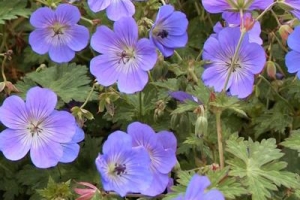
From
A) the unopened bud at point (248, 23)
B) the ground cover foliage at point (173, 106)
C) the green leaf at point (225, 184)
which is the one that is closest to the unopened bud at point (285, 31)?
the ground cover foliage at point (173, 106)

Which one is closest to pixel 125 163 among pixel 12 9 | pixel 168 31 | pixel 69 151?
pixel 69 151

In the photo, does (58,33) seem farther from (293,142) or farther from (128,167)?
(293,142)

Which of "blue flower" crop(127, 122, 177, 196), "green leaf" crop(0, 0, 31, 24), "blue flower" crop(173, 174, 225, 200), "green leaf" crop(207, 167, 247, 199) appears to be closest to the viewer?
"blue flower" crop(173, 174, 225, 200)

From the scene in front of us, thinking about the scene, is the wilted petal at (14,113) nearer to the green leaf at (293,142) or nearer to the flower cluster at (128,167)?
the flower cluster at (128,167)

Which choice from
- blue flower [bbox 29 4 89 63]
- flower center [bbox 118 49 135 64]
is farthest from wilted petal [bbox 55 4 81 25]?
flower center [bbox 118 49 135 64]

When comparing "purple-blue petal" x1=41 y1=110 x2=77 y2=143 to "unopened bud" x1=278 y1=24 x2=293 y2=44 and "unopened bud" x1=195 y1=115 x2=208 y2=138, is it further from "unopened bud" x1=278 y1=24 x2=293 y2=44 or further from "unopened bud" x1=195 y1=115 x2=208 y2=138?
"unopened bud" x1=278 y1=24 x2=293 y2=44

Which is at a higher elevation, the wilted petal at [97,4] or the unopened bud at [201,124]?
the wilted petal at [97,4]
